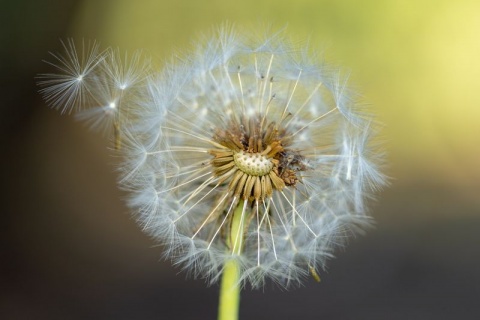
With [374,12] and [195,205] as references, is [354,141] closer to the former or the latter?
[195,205]

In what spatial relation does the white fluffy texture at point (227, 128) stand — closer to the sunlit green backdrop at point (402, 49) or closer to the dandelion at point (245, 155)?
the dandelion at point (245, 155)

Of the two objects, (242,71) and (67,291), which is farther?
(67,291)

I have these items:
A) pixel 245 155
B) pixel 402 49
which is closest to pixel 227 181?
pixel 245 155

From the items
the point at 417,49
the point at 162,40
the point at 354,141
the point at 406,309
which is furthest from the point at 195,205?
the point at 417,49

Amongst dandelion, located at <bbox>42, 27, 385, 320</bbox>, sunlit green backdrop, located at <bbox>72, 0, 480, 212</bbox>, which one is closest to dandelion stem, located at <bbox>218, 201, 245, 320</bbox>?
dandelion, located at <bbox>42, 27, 385, 320</bbox>

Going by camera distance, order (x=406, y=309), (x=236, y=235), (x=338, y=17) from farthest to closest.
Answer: (x=338, y=17), (x=406, y=309), (x=236, y=235)

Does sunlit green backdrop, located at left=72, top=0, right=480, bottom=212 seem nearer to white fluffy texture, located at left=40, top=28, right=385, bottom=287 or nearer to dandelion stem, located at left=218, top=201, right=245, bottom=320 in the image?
white fluffy texture, located at left=40, top=28, right=385, bottom=287

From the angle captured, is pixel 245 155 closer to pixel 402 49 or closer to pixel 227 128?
pixel 227 128
